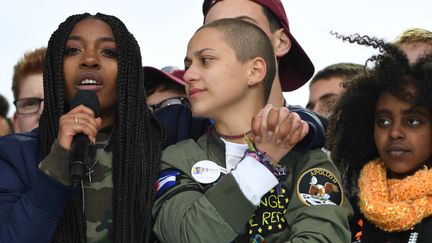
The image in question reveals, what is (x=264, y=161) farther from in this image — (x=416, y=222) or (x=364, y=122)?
(x=364, y=122)

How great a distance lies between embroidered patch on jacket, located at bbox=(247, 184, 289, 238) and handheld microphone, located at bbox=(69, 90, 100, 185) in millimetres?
679

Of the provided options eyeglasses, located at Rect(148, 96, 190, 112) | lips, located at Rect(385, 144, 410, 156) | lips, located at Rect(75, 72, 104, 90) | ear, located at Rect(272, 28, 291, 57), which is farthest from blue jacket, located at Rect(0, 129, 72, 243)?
eyeglasses, located at Rect(148, 96, 190, 112)

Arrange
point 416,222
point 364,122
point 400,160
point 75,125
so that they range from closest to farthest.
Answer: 1. point 75,125
2. point 416,222
3. point 400,160
4. point 364,122

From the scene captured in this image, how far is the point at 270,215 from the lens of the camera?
261cm

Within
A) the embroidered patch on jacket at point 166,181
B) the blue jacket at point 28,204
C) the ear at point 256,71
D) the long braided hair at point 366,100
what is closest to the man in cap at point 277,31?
the long braided hair at point 366,100

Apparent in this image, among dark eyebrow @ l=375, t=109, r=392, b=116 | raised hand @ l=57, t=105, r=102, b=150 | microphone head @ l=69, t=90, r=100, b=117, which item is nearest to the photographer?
raised hand @ l=57, t=105, r=102, b=150

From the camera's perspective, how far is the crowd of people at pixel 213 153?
2510 millimetres

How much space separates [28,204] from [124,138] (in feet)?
1.91

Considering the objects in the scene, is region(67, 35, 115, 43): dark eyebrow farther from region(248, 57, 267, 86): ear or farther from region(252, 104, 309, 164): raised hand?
region(252, 104, 309, 164): raised hand

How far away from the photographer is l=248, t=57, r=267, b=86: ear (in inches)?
113

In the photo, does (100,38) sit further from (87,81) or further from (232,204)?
(232,204)

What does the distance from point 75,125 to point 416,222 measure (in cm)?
146

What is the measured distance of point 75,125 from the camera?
8.06ft

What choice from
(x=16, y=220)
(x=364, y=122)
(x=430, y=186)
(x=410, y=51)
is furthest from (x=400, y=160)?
(x=16, y=220)
